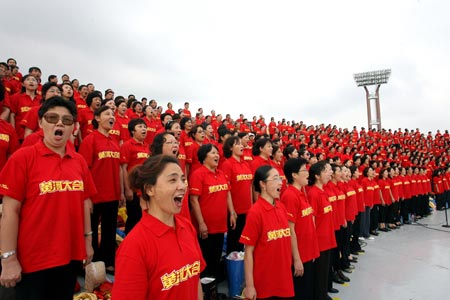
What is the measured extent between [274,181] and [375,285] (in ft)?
12.7

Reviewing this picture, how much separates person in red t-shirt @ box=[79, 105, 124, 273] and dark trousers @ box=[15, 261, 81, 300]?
1591mm

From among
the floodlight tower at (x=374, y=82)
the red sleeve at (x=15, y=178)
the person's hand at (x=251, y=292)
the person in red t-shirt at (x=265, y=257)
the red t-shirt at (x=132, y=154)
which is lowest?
the person's hand at (x=251, y=292)

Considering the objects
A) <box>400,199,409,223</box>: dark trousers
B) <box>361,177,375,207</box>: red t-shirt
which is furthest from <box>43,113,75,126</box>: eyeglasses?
<box>400,199,409,223</box>: dark trousers

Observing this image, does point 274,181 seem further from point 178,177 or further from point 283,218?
point 178,177

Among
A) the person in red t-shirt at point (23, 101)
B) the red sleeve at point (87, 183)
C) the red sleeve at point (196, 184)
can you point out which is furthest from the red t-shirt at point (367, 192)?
the person in red t-shirt at point (23, 101)

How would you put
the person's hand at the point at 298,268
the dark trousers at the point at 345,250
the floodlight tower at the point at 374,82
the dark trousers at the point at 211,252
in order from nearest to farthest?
the person's hand at the point at 298,268 < the dark trousers at the point at 211,252 < the dark trousers at the point at 345,250 < the floodlight tower at the point at 374,82

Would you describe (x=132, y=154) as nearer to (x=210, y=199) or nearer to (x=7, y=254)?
(x=210, y=199)

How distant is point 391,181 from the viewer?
10.7 metres

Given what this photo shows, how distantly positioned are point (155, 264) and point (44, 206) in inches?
43.1

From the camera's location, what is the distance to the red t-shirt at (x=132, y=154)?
4.33 meters

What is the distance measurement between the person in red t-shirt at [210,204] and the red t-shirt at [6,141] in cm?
212

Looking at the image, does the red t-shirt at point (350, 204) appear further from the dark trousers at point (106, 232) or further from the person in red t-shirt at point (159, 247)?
the person in red t-shirt at point (159, 247)

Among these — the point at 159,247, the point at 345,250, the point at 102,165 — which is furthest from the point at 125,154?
the point at 345,250

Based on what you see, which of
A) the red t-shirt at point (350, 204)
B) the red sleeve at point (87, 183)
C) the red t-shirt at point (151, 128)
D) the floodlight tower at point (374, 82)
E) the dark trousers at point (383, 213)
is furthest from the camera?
the floodlight tower at point (374, 82)
